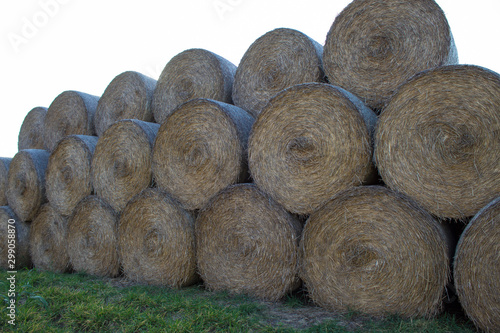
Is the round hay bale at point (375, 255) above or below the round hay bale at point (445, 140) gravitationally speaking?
below

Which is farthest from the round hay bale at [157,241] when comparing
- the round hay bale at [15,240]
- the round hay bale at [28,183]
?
the round hay bale at [15,240]

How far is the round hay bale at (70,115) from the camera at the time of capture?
5.27m

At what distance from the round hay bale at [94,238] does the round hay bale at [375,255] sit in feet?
7.23

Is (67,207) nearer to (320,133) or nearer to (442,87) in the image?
(320,133)

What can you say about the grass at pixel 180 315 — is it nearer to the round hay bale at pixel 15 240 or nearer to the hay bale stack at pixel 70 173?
the hay bale stack at pixel 70 173

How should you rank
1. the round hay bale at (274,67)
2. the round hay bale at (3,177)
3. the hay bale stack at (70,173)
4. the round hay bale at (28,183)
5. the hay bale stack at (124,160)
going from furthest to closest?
the round hay bale at (3,177) → the round hay bale at (28,183) → the hay bale stack at (70,173) → the hay bale stack at (124,160) → the round hay bale at (274,67)

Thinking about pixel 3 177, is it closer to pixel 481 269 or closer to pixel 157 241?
pixel 157 241

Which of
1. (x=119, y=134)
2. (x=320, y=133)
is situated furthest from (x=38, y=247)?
(x=320, y=133)

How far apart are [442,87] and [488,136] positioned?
0.39 metres

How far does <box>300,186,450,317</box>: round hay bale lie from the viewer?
2480 millimetres

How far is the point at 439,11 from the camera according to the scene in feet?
9.30

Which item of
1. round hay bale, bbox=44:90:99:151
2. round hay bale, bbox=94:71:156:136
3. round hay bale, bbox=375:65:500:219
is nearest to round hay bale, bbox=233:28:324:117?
round hay bale, bbox=375:65:500:219

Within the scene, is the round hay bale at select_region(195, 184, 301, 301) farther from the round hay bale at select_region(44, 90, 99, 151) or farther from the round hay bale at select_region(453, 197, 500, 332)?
the round hay bale at select_region(44, 90, 99, 151)

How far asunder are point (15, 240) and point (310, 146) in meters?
4.27
